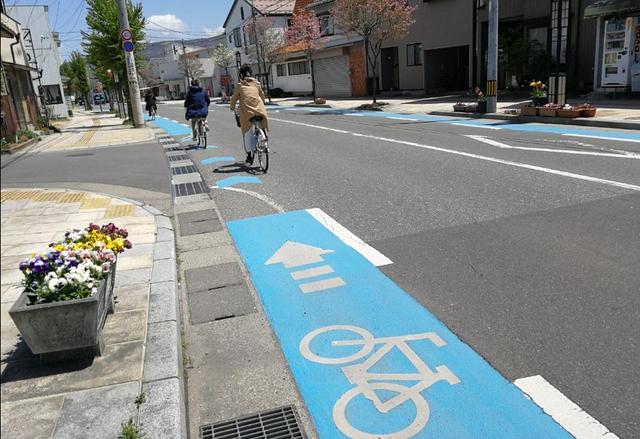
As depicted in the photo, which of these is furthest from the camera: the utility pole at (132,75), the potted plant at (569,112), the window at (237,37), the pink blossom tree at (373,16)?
the window at (237,37)

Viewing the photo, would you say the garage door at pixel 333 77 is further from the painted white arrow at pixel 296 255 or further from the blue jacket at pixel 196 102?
the painted white arrow at pixel 296 255

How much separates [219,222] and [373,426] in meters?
4.68

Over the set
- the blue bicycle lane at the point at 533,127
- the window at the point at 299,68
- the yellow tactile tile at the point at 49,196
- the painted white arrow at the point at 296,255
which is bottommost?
the blue bicycle lane at the point at 533,127

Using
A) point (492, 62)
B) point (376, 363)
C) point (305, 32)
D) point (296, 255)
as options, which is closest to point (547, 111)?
point (492, 62)

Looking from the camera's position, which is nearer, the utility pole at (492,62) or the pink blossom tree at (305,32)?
the utility pole at (492,62)

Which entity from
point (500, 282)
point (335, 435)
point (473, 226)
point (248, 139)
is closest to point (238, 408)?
point (335, 435)

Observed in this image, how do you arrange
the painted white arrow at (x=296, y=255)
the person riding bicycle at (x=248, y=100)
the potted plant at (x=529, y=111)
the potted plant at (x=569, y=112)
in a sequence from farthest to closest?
the potted plant at (x=529, y=111), the potted plant at (x=569, y=112), the person riding bicycle at (x=248, y=100), the painted white arrow at (x=296, y=255)

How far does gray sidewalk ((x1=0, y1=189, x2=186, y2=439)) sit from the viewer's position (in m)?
2.12

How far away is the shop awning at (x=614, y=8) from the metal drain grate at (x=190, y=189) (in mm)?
16289

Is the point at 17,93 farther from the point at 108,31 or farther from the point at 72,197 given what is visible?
the point at 72,197

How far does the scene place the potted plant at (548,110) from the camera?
16550 millimetres

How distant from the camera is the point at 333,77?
140 feet

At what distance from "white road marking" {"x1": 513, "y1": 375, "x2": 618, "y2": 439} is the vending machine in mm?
19617

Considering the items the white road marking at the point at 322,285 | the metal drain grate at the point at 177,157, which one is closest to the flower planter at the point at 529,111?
the metal drain grate at the point at 177,157
